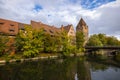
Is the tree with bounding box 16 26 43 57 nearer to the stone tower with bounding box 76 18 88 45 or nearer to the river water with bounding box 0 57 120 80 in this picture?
the river water with bounding box 0 57 120 80

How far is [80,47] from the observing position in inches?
2677

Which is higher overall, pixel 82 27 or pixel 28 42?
pixel 82 27

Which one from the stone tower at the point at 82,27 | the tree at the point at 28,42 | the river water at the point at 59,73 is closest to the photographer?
the river water at the point at 59,73

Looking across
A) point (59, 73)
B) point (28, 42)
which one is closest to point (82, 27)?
point (28, 42)

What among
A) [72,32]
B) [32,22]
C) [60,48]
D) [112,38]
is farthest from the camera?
[112,38]

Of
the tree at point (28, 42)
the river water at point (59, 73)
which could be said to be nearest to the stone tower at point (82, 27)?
the tree at point (28, 42)

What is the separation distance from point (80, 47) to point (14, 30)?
105 ft

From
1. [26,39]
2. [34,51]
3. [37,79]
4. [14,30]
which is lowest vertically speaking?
[37,79]

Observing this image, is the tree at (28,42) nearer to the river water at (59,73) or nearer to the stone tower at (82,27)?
the river water at (59,73)

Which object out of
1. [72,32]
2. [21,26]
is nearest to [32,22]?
[21,26]

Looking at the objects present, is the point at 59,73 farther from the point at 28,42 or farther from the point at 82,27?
the point at 82,27

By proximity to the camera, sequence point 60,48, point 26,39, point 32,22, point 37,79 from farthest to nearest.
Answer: point 32,22, point 60,48, point 26,39, point 37,79

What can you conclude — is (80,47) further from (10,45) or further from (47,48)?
(10,45)

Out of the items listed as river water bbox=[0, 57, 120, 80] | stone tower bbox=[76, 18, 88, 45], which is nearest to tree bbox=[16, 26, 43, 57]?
river water bbox=[0, 57, 120, 80]
